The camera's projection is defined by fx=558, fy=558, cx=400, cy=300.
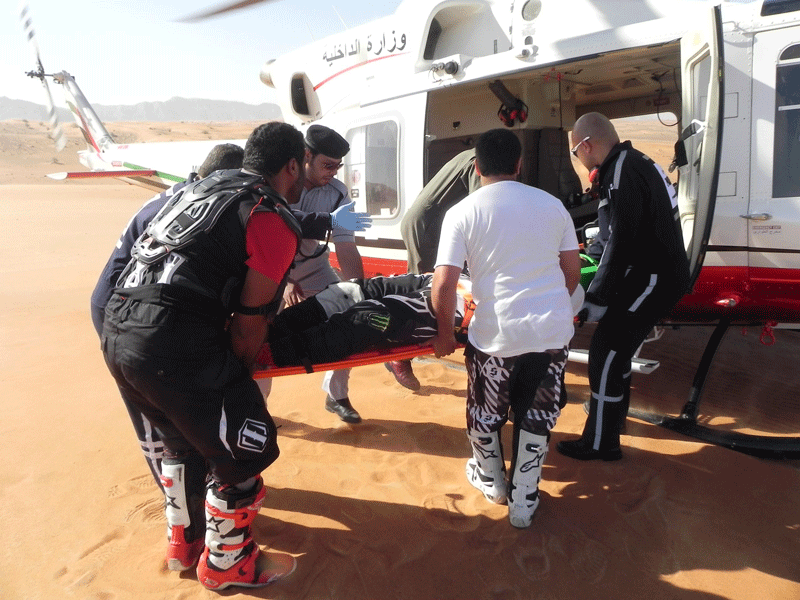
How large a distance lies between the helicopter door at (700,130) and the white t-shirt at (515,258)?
3.97ft

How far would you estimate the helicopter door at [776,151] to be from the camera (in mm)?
3395

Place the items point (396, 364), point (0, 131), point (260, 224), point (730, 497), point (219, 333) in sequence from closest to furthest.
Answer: point (260, 224) → point (219, 333) → point (730, 497) → point (396, 364) → point (0, 131)

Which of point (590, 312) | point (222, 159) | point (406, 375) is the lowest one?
point (406, 375)

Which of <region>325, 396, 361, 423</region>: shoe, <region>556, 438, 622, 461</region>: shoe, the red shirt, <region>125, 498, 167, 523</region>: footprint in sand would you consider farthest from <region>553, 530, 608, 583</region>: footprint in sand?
<region>125, 498, 167, 523</region>: footprint in sand

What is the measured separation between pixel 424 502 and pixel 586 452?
3.72ft

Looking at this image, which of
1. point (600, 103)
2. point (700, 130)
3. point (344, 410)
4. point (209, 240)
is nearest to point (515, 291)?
point (209, 240)

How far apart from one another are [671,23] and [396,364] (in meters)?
3.00

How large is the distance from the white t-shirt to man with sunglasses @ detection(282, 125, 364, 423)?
1.16 meters

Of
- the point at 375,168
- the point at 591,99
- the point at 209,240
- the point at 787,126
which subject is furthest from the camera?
the point at 591,99

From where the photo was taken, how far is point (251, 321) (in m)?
2.22

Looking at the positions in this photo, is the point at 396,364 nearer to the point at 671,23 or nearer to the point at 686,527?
the point at 686,527

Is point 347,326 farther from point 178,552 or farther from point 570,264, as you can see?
point 178,552

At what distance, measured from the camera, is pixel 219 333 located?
2.21 m

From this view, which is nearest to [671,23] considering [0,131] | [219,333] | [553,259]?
[553,259]
